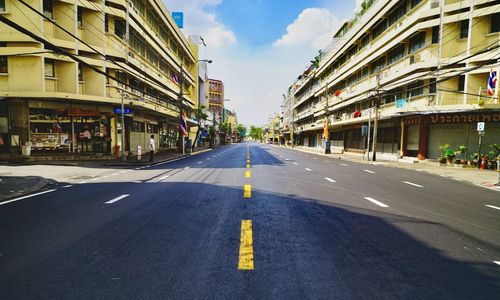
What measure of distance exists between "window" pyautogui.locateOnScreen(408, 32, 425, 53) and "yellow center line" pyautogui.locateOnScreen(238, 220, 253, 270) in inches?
993

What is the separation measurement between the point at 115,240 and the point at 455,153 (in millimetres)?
23923

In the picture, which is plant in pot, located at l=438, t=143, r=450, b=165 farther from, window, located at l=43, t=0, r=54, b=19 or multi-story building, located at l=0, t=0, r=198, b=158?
window, located at l=43, t=0, r=54, b=19

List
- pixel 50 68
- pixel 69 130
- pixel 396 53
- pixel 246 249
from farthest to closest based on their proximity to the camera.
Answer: pixel 396 53 → pixel 69 130 → pixel 50 68 → pixel 246 249

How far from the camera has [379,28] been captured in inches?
1154

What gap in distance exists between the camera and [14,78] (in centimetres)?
1831

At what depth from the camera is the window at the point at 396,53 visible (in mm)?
24688

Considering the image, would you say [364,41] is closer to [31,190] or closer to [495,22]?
[495,22]

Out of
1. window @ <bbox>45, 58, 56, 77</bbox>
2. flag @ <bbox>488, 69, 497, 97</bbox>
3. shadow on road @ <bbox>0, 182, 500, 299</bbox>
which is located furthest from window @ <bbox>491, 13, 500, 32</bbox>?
window @ <bbox>45, 58, 56, 77</bbox>

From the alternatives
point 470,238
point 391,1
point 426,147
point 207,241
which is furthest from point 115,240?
point 391,1

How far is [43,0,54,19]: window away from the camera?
18984 millimetres

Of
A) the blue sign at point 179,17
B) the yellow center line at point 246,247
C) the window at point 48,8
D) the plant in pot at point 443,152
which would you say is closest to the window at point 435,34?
the plant in pot at point 443,152

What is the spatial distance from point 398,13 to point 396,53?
13.3 feet

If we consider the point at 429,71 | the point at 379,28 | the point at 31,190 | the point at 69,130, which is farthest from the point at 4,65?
the point at 379,28

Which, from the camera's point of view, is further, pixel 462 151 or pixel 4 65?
pixel 462 151
